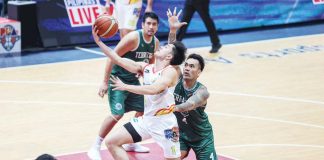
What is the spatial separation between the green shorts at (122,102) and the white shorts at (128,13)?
457 centimetres

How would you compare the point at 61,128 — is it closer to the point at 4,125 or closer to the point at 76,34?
the point at 4,125

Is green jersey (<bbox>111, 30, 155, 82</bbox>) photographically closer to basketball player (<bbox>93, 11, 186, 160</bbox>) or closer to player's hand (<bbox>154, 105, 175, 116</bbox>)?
basketball player (<bbox>93, 11, 186, 160</bbox>)

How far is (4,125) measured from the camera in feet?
34.5

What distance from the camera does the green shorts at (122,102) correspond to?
9.02 metres

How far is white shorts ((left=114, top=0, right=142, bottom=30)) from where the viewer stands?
44.8ft

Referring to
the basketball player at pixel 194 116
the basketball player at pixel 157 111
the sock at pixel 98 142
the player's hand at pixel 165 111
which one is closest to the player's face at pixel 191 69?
the basketball player at pixel 194 116

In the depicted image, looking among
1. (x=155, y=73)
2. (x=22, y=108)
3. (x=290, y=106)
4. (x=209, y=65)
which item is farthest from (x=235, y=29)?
(x=155, y=73)

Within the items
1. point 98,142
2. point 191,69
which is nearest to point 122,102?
point 98,142

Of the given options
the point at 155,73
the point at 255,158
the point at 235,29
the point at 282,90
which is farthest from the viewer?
the point at 235,29

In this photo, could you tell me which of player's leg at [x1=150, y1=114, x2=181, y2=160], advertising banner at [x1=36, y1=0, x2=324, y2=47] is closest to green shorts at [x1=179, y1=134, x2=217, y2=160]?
player's leg at [x1=150, y1=114, x2=181, y2=160]

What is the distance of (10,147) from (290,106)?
444 cm

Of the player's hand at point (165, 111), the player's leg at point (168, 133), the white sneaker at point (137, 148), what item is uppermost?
the player's hand at point (165, 111)

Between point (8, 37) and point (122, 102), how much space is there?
6.63m

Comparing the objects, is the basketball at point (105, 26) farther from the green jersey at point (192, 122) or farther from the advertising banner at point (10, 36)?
the advertising banner at point (10, 36)
